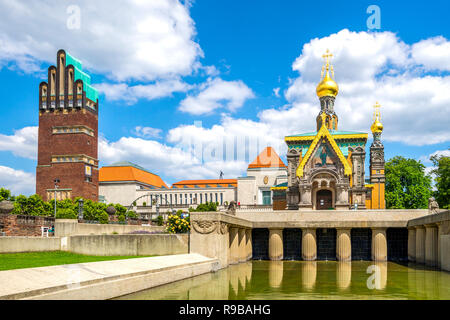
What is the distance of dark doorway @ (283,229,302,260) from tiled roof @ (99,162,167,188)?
291 feet

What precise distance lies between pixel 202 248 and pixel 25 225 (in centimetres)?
1194

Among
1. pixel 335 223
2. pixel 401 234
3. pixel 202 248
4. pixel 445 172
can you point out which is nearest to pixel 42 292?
pixel 202 248

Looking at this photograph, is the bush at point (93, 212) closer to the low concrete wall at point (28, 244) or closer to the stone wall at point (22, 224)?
the stone wall at point (22, 224)

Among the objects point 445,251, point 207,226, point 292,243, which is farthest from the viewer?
point 292,243

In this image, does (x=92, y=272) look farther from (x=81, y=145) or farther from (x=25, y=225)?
(x=81, y=145)

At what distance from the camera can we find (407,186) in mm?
80312

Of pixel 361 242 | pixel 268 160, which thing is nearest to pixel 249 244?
pixel 361 242

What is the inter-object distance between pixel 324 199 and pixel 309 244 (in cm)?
3128

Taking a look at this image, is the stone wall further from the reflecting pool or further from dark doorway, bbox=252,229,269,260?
dark doorway, bbox=252,229,269,260

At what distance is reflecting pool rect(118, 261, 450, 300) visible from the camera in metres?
15.6

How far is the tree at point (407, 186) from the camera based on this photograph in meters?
77.7

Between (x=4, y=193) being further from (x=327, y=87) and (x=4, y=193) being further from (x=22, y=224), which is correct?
(x=327, y=87)

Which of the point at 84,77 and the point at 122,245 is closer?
the point at 122,245
